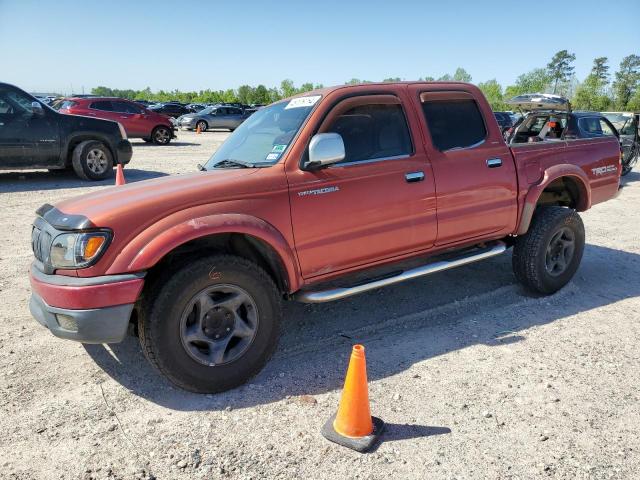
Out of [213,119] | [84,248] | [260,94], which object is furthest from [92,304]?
[260,94]

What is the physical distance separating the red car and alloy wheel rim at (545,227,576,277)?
16.0 m

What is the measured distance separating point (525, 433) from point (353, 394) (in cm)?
103

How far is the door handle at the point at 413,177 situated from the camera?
3847 mm

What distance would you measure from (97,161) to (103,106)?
8.36 m

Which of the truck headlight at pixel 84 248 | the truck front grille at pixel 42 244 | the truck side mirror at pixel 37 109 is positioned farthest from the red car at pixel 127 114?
the truck headlight at pixel 84 248

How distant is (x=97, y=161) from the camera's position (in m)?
10.6

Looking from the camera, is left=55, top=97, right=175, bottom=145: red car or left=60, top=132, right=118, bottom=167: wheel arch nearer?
left=60, top=132, right=118, bottom=167: wheel arch

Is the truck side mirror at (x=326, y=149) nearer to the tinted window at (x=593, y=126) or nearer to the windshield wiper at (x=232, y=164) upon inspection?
the windshield wiper at (x=232, y=164)

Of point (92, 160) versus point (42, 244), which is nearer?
point (42, 244)

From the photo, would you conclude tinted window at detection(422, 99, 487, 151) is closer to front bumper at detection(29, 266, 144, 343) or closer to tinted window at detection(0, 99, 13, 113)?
front bumper at detection(29, 266, 144, 343)

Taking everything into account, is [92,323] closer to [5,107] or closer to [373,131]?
[373,131]

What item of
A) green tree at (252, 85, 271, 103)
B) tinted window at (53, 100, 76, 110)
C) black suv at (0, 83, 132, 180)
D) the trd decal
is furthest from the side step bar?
green tree at (252, 85, 271, 103)

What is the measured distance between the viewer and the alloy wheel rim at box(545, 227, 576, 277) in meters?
4.87

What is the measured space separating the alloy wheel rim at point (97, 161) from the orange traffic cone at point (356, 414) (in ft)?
31.1
